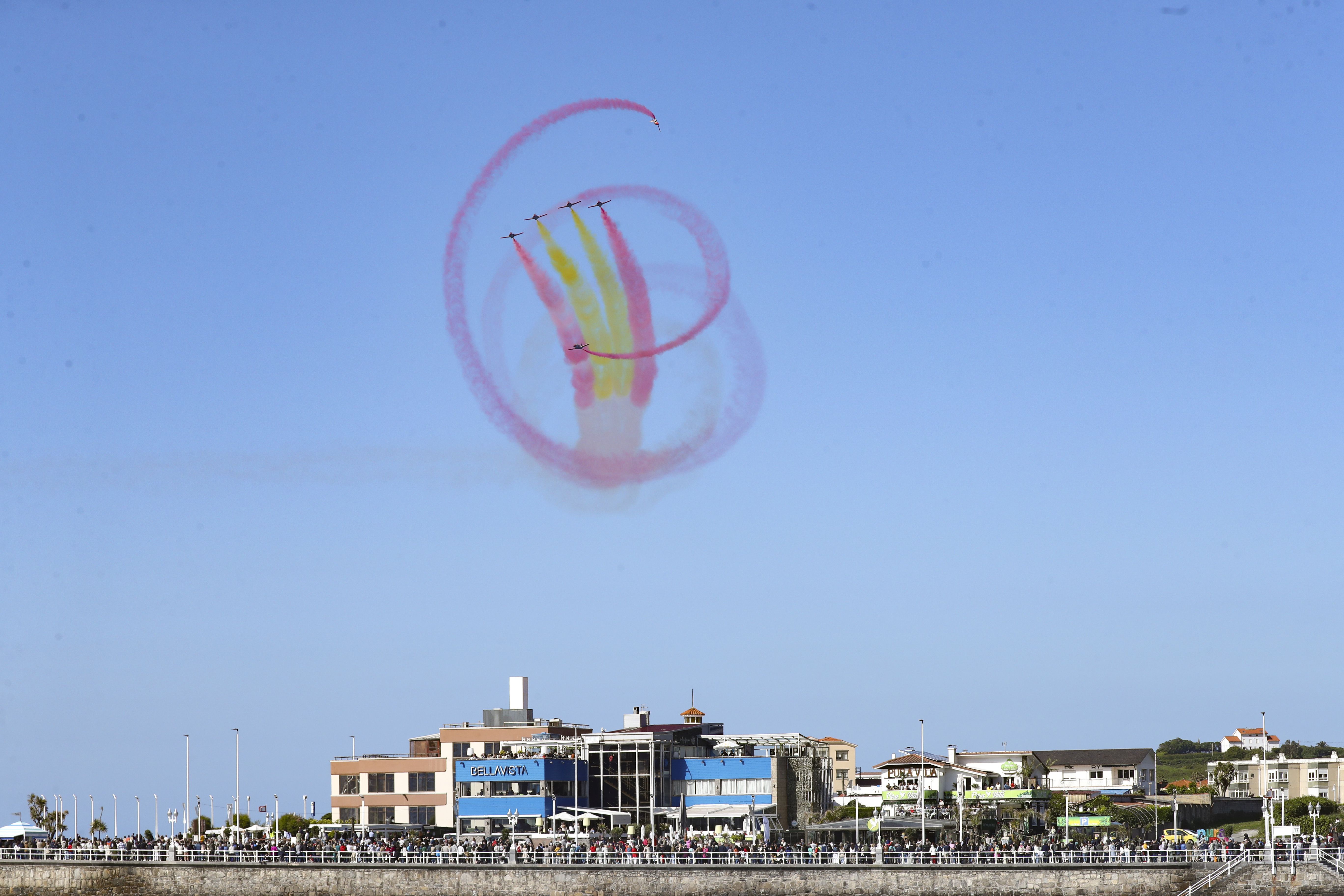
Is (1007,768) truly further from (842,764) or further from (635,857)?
(635,857)

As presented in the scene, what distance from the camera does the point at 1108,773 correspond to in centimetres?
16225

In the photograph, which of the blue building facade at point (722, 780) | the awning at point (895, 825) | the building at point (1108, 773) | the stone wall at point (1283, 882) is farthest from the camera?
the building at point (1108, 773)

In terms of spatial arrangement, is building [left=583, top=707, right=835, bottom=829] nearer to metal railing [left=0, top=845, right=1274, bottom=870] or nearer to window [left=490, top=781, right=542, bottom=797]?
window [left=490, top=781, right=542, bottom=797]

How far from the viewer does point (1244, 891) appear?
83.1 meters

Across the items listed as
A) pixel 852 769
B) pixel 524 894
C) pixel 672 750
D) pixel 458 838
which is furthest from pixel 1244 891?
pixel 852 769

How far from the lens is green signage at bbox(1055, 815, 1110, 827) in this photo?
124 meters

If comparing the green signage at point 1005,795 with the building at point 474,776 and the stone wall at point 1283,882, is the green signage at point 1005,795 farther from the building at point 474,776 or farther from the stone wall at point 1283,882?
the stone wall at point 1283,882

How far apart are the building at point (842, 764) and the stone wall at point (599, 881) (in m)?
71.3

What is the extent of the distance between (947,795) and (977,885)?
58297 mm

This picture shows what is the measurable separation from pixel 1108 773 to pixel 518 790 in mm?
66295

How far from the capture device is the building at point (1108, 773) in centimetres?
16088

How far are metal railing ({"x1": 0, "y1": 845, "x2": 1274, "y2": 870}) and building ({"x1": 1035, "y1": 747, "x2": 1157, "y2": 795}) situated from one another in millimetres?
63562

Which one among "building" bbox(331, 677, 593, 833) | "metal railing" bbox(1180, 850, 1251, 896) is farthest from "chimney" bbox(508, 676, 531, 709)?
"metal railing" bbox(1180, 850, 1251, 896)

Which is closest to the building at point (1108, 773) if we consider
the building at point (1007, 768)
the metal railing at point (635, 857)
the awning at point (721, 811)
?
the building at point (1007, 768)
